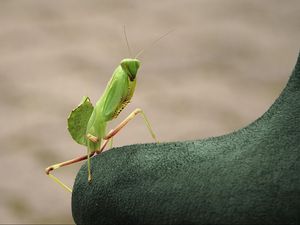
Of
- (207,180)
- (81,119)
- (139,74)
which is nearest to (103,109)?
(81,119)

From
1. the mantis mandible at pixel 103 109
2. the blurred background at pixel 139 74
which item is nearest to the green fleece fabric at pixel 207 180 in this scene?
the mantis mandible at pixel 103 109

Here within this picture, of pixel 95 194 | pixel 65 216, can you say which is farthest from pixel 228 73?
pixel 95 194

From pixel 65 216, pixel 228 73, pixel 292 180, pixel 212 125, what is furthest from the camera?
pixel 228 73

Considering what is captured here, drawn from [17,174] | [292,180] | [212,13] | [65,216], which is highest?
[212,13]

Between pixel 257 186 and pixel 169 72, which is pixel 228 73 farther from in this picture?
pixel 257 186

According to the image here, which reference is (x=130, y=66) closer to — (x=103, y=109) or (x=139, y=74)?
(x=103, y=109)

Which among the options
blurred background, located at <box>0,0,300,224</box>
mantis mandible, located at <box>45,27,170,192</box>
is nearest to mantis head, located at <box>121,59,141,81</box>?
mantis mandible, located at <box>45,27,170,192</box>

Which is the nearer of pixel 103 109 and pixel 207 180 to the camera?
pixel 207 180
